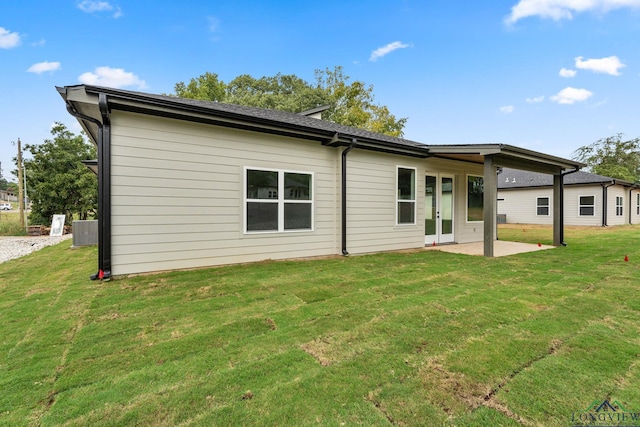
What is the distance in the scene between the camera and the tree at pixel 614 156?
28.6 meters

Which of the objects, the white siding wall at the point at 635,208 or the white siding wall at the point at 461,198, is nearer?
the white siding wall at the point at 461,198

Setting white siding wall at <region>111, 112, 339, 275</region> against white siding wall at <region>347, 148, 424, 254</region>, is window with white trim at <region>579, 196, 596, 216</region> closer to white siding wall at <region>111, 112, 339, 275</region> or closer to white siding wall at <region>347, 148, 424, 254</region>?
white siding wall at <region>347, 148, 424, 254</region>

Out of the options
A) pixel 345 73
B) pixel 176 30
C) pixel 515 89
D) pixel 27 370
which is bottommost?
pixel 27 370

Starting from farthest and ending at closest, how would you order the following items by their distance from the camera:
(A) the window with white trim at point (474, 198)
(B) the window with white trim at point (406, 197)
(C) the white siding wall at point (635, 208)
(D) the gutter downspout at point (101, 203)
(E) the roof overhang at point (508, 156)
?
1. (C) the white siding wall at point (635, 208)
2. (A) the window with white trim at point (474, 198)
3. (B) the window with white trim at point (406, 197)
4. (E) the roof overhang at point (508, 156)
5. (D) the gutter downspout at point (101, 203)

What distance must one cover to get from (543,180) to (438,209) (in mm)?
13750

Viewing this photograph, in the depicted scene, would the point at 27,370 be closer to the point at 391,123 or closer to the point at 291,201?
the point at 291,201

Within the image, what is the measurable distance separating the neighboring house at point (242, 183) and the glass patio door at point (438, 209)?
0.08 metres

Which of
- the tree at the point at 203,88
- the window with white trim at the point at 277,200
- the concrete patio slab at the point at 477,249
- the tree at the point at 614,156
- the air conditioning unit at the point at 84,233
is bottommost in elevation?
the concrete patio slab at the point at 477,249

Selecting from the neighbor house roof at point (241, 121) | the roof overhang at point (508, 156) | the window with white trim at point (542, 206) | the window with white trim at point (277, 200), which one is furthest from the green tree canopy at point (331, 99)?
the window with white trim at point (277, 200)

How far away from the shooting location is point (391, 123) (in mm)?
22594

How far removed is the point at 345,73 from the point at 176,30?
1665 centimetres

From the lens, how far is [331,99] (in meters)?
25.3

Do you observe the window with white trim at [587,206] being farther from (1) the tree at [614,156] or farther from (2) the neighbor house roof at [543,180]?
(1) the tree at [614,156]

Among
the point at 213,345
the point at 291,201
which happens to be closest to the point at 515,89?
the point at 291,201
